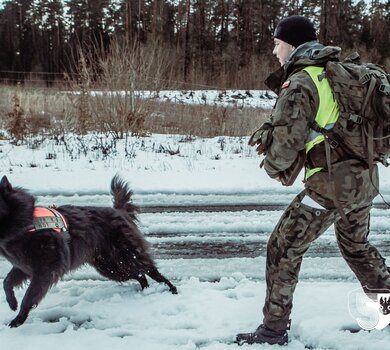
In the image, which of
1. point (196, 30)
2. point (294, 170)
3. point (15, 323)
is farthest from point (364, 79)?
point (196, 30)

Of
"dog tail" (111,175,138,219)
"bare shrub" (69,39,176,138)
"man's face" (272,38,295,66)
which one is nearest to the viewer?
"man's face" (272,38,295,66)

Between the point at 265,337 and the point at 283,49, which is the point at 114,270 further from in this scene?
the point at 283,49

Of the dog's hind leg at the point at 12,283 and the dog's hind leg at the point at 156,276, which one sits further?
the dog's hind leg at the point at 156,276

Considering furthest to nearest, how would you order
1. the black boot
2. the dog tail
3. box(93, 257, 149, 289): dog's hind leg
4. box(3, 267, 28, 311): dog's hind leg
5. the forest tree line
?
the forest tree line → the dog tail → box(93, 257, 149, 289): dog's hind leg → box(3, 267, 28, 311): dog's hind leg → the black boot

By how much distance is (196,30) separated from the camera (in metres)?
35.8

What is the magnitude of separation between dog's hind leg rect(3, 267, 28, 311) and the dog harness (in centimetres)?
44

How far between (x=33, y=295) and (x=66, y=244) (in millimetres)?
406

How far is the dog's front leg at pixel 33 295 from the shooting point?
3.29 meters

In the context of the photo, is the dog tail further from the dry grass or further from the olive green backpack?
the dry grass

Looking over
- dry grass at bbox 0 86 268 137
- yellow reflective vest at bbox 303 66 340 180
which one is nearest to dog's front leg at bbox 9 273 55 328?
yellow reflective vest at bbox 303 66 340 180

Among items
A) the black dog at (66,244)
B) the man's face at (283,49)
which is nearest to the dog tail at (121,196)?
the black dog at (66,244)

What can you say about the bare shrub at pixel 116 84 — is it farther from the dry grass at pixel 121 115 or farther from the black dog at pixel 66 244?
the black dog at pixel 66 244

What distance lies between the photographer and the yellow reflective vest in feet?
8.52

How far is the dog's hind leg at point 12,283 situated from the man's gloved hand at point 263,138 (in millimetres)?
2004
